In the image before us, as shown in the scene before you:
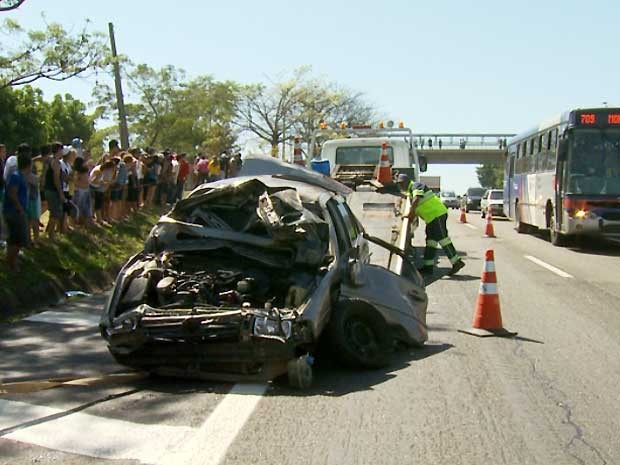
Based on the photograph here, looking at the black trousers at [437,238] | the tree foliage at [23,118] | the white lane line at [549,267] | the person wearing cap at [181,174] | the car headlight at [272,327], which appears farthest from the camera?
the tree foliage at [23,118]

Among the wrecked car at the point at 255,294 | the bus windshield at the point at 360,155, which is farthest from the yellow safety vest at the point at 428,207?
the wrecked car at the point at 255,294

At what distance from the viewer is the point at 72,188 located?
1501cm

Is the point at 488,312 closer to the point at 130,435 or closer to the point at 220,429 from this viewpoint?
the point at 220,429

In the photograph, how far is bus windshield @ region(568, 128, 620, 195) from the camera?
19.1m

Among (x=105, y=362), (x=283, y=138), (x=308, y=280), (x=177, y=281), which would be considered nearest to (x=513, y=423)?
(x=308, y=280)

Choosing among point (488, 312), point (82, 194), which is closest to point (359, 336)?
point (488, 312)

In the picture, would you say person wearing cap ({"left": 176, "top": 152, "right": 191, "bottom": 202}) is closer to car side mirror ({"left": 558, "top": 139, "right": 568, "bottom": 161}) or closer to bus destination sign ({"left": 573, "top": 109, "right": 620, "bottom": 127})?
car side mirror ({"left": 558, "top": 139, "right": 568, "bottom": 161})

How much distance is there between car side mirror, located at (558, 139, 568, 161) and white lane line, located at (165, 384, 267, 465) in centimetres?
1420

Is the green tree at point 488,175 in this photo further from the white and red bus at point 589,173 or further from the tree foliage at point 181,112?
the white and red bus at point 589,173

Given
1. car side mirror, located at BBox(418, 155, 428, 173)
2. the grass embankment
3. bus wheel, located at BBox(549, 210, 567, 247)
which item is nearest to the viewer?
the grass embankment

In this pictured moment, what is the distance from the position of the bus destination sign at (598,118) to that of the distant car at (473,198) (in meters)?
34.2

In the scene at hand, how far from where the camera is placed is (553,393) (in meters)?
6.81

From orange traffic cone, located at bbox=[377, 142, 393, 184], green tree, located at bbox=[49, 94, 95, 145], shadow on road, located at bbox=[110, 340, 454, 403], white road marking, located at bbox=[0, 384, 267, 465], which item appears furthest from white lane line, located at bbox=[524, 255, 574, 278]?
green tree, located at bbox=[49, 94, 95, 145]

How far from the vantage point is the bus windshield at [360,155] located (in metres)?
19.3
